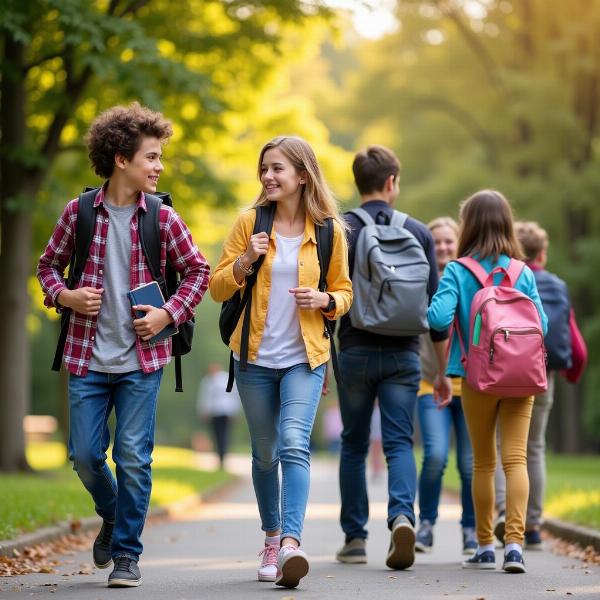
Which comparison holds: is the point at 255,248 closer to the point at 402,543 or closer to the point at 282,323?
the point at 282,323

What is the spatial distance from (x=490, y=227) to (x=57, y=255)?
2.48m

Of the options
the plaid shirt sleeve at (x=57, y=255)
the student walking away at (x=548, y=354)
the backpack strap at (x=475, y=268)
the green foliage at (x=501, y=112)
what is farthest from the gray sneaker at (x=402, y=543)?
the green foliage at (x=501, y=112)

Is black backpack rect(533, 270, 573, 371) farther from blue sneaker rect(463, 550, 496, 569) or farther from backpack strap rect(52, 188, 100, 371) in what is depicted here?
backpack strap rect(52, 188, 100, 371)

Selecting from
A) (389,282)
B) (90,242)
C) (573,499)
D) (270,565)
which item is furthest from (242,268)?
(573,499)

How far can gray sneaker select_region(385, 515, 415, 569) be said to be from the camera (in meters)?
7.46

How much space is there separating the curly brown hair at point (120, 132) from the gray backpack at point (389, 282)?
1.48 m

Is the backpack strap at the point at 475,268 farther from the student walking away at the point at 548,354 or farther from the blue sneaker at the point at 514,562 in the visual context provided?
the student walking away at the point at 548,354

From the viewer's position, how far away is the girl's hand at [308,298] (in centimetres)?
676

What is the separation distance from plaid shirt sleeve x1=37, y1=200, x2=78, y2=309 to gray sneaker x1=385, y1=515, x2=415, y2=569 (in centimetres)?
225

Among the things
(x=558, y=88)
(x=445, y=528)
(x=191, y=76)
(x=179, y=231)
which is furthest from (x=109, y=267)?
(x=558, y=88)

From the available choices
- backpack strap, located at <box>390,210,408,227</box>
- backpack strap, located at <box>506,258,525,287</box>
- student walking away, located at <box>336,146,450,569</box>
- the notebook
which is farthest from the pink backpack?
the notebook

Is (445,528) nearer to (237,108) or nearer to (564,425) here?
(237,108)

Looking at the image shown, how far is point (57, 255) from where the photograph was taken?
6.89m

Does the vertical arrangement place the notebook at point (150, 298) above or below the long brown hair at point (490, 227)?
below
